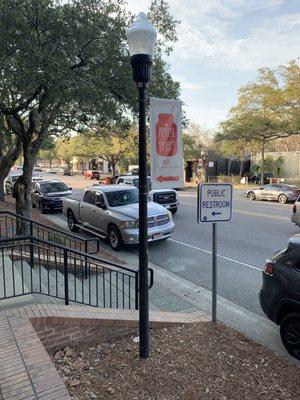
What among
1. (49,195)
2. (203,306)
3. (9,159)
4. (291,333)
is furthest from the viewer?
(49,195)

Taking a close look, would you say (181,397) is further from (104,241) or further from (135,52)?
(104,241)

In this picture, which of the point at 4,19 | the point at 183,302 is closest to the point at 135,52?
the point at 183,302

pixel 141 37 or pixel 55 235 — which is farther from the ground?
pixel 141 37

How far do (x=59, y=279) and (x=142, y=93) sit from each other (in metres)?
4.34

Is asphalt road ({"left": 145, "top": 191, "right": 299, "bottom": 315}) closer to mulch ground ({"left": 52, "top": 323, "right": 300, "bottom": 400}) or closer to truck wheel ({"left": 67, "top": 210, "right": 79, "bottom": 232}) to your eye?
mulch ground ({"left": 52, "top": 323, "right": 300, "bottom": 400})

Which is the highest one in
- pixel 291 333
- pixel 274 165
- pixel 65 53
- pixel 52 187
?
pixel 65 53

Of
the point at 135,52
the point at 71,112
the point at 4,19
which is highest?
the point at 4,19

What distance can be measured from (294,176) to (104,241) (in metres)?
31.0

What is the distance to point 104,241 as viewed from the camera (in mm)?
11414

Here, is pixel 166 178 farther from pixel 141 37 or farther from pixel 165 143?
pixel 141 37

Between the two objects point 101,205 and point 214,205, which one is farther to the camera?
point 101,205

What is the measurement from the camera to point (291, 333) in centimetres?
453

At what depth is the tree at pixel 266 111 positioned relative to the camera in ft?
99.9

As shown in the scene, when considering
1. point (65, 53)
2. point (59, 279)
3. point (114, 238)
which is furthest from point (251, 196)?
point (59, 279)
